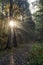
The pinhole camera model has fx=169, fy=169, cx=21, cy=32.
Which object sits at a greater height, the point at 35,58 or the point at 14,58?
the point at 35,58

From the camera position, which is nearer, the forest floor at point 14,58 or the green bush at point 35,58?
the green bush at point 35,58

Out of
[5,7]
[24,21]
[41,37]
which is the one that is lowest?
[41,37]

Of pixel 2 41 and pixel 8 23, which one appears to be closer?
pixel 2 41

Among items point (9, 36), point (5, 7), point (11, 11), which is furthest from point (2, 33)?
point (5, 7)

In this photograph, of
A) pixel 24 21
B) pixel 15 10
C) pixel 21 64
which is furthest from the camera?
pixel 24 21

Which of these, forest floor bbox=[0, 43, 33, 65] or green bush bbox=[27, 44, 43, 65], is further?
forest floor bbox=[0, 43, 33, 65]

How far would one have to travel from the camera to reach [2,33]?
1998 centimetres

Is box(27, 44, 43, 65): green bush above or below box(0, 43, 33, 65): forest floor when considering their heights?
above

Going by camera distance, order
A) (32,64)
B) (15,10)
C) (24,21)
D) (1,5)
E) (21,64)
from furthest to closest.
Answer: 1. (24,21)
2. (1,5)
3. (15,10)
4. (21,64)
5. (32,64)

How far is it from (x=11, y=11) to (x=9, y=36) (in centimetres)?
302

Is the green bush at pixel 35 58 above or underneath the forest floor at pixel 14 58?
above

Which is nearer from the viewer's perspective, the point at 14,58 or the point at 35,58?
the point at 35,58

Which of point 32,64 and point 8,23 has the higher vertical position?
point 8,23

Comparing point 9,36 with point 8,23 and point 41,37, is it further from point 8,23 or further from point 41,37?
point 41,37
